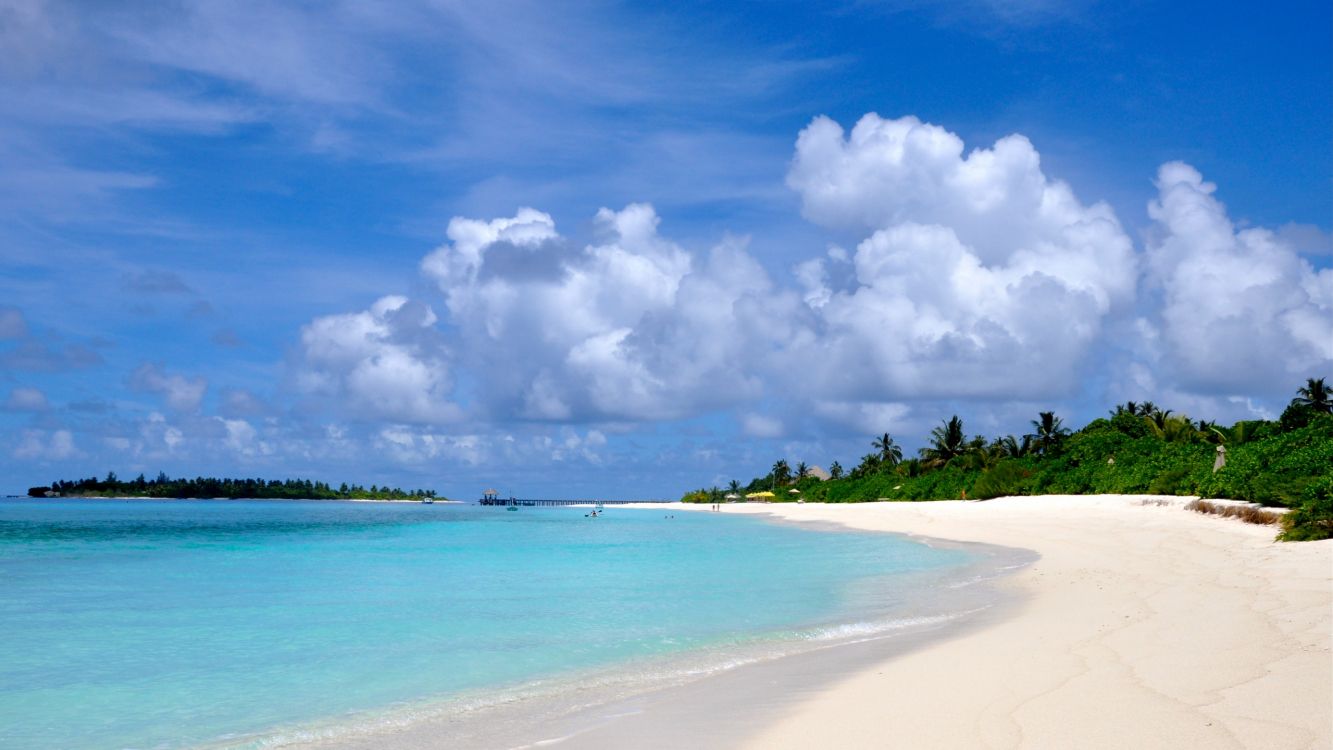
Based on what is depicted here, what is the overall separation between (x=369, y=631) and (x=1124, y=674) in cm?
1098

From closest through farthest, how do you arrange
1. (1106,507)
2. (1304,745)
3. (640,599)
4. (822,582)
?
(1304,745)
(640,599)
(822,582)
(1106,507)

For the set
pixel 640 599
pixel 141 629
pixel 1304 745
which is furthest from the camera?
pixel 640 599

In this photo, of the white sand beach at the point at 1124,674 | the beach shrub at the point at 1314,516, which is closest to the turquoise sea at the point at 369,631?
the white sand beach at the point at 1124,674

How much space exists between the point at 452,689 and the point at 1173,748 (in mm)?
6952

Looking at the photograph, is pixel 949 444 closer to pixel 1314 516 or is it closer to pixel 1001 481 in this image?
pixel 1001 481

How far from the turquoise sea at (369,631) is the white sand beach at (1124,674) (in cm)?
254

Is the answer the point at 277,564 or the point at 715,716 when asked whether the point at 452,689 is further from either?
the point at 277,564

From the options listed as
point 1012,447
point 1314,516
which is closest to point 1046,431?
point 1012,447

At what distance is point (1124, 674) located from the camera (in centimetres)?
727

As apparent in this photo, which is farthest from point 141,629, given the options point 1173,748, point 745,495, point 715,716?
point 745,495

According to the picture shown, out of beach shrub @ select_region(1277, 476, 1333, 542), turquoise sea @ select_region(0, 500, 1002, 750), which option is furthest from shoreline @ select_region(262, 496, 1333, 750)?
beach shrub @ select_region(1277, 476, 1333, 542)

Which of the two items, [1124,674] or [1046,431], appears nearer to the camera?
[1124,674]

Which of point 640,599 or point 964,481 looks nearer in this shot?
point 640,599

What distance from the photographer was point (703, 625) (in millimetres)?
13273
